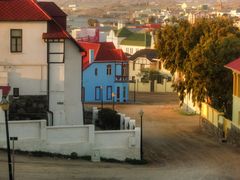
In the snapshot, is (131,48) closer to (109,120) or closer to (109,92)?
(109,92)

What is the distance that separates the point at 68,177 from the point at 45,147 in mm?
4413

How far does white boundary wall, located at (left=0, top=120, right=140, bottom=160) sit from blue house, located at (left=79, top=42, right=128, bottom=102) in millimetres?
41310

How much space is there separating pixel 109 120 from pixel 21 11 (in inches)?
308

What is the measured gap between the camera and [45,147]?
1300 inches

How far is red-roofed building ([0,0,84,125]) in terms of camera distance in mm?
37656

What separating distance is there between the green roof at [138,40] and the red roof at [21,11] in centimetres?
7304

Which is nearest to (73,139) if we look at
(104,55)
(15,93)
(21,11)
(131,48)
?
(15,93)

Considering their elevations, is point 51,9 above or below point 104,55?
above

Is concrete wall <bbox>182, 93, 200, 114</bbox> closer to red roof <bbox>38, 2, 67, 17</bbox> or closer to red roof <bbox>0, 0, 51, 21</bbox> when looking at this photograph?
red roof <bbox>38, 2, 67, 17</bbox>

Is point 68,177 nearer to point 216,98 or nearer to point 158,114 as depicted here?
point 216,98

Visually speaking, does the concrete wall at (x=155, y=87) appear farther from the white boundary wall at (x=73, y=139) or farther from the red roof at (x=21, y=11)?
the white boundary wall at (x=73, y=139)

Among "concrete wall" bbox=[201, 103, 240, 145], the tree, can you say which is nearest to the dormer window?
"concrete wall" bbox=[201, 103, 240, 145]

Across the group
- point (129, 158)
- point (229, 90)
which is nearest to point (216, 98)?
point (229, 90)

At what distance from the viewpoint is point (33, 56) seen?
3797cm
